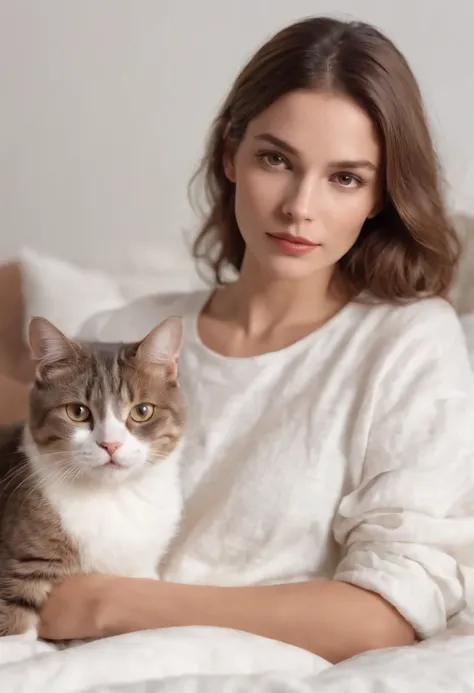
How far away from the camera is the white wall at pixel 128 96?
1.61 meters

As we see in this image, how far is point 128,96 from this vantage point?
178cm

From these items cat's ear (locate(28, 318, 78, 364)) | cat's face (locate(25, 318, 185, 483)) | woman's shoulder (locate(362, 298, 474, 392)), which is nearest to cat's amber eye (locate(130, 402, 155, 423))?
cat's face (locate(25, 318, 185, 483))

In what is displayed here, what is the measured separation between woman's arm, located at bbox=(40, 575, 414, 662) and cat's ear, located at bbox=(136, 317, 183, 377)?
12.1 inches

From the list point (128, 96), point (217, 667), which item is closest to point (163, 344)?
point (217, 667)

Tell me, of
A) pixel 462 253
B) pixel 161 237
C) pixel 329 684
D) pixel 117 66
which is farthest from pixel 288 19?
pixel 329 684

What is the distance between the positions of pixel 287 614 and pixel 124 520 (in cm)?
25

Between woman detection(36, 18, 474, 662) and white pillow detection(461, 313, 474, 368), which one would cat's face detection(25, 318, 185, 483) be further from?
white pillow detection(461, 313, 474, 368)

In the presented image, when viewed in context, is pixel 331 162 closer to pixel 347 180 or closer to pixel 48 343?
pixel 347 180

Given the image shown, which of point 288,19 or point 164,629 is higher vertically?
point 288,19

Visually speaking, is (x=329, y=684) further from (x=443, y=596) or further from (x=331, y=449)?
(x=331, y=449)

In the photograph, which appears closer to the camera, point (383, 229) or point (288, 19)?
point (383, 229)

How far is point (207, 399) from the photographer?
4.12 ft

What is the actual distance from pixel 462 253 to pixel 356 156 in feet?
1.18

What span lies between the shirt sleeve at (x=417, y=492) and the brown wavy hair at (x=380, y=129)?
14cm
